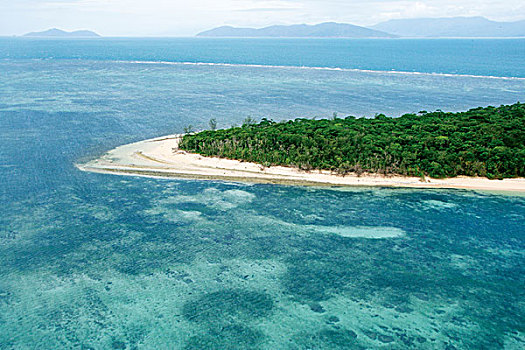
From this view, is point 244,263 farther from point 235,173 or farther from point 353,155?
point 353,155

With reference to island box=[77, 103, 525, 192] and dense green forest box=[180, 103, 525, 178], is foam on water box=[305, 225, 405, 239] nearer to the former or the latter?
island box=[77, 103, 525, 192]

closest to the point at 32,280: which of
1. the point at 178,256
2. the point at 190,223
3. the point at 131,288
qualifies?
the point at 131,288

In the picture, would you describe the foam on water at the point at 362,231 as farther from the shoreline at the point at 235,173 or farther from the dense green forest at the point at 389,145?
the dense green forest at the point at 389,145

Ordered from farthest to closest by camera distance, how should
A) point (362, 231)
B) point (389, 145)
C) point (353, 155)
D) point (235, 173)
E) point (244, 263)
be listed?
point (389, 145) < point (353, 155) < point (235, 173) < point (362, 231) < point (244, 263)

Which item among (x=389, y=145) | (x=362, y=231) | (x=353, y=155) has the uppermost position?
(x=389, y=145)

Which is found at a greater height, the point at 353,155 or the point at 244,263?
the point at 353,155

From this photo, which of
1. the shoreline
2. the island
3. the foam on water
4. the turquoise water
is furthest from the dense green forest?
the foam on water

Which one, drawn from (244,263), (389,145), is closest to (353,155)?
(389,145)
